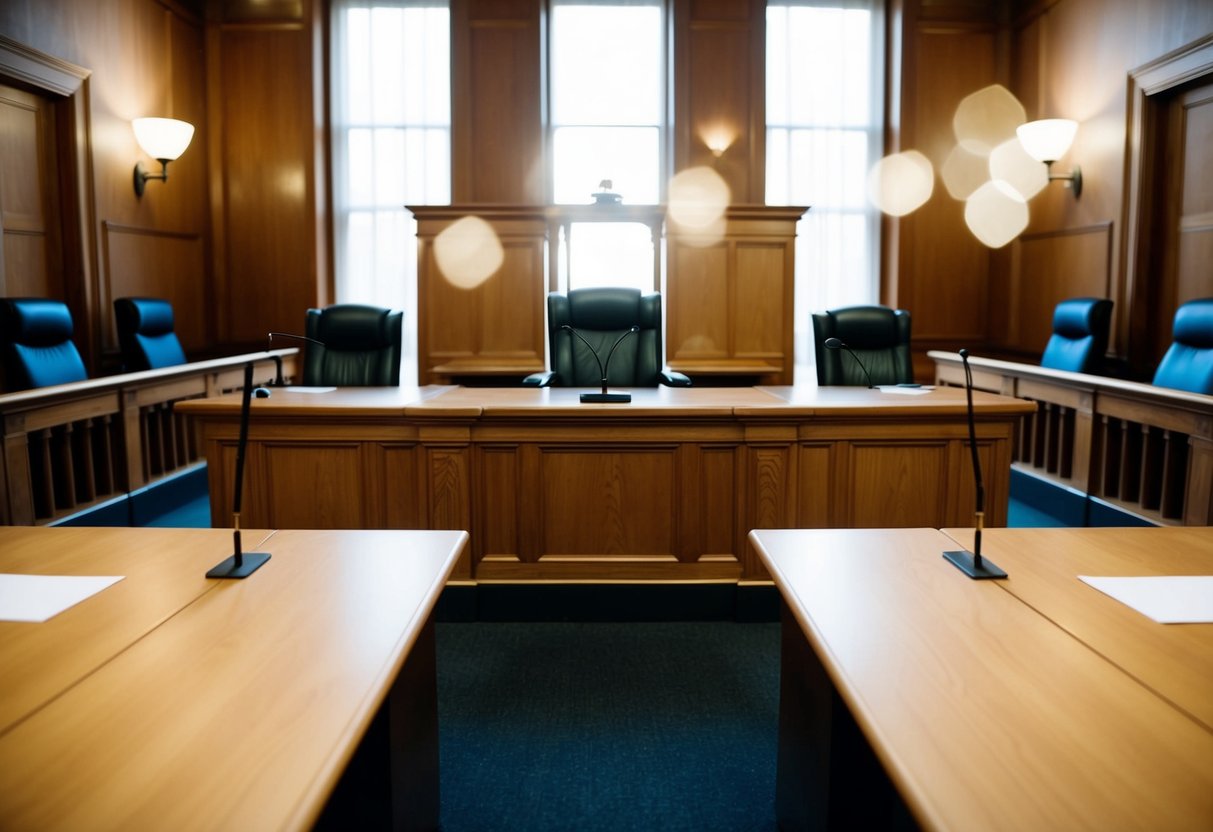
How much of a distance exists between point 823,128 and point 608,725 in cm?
515

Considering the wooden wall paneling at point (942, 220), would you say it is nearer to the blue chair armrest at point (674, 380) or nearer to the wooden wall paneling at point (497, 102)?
the wooden wall paneling at point (497, 102)

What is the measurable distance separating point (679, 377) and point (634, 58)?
3316 mm

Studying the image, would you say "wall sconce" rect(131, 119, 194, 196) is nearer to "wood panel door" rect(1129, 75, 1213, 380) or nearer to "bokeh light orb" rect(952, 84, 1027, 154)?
"bokeh light orb" rect(952, 84, 1027, 154)

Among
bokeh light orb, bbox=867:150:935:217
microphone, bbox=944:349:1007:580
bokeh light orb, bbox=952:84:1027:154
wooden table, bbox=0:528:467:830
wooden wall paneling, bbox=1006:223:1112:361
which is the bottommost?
wooden table, bbox=0:528:467:830

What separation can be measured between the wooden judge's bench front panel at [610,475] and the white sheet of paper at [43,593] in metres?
1.38

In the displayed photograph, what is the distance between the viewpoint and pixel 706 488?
8.59ft

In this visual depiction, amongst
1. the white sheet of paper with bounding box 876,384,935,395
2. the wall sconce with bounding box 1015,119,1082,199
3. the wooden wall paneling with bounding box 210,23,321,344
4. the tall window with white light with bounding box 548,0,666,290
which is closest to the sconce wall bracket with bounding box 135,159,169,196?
the wooden wall paneling with bounding box 210,23,321,344

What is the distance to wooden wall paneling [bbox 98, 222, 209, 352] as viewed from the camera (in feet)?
15.9

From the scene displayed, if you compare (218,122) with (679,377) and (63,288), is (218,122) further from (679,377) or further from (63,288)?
(679,377)

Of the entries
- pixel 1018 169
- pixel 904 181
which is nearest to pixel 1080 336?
pixel 1018 169

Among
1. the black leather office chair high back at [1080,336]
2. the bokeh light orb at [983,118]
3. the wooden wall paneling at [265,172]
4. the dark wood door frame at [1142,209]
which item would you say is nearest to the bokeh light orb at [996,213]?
the bokeh light orb at [983,118]

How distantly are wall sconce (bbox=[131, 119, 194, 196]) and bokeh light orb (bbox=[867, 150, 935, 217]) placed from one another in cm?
472

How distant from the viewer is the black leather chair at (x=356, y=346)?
A: 364cm

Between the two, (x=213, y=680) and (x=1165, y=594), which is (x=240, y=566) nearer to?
(x=213, y=680)
